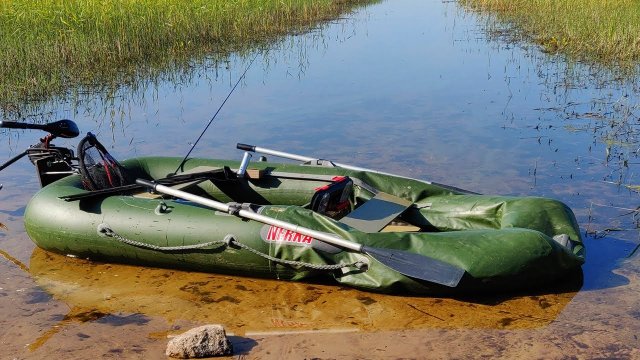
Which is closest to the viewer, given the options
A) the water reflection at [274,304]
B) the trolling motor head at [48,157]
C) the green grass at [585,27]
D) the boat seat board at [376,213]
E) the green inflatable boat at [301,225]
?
the water reflection at [274,304]

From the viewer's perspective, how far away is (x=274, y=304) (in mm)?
4922

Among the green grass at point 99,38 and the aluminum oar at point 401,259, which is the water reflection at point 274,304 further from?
the green grass at point 99,38

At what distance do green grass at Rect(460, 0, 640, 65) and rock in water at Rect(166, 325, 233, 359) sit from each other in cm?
839

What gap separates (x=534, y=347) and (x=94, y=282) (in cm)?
275

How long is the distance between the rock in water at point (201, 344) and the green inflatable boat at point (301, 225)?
888mm

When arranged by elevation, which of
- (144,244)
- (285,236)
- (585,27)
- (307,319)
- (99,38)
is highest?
(99,38)

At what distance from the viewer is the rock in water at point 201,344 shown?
4.20m

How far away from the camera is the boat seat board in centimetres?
517

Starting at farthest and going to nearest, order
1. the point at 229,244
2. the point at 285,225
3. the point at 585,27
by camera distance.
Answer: the point at 585,27 < the point at 229,244 < the point at 285,225

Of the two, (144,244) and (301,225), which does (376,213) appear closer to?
(301,225)

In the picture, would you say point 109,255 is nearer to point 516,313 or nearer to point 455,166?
point 516,313

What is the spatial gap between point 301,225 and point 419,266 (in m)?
0.76

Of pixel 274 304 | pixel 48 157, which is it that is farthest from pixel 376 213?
pixel 48 157

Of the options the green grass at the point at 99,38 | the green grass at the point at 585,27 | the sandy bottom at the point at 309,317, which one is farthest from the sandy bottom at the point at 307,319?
the green grass at the point at 585,27
